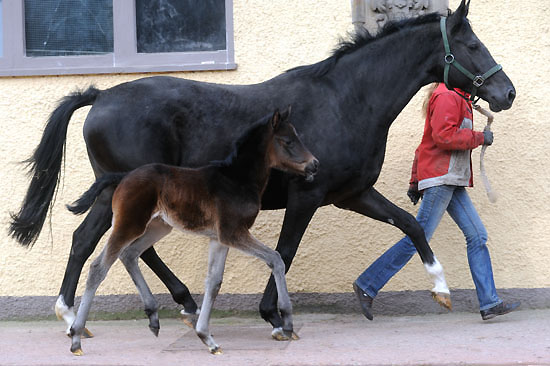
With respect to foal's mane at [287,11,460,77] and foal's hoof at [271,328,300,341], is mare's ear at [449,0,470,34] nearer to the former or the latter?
foal's mane at [287,11,460,77]

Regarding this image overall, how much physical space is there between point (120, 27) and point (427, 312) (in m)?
3.59

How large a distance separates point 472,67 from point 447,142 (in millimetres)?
551

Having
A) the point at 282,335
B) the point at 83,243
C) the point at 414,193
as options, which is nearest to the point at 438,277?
the point at 414,193

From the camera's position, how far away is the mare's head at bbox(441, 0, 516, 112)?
5301 millimetres

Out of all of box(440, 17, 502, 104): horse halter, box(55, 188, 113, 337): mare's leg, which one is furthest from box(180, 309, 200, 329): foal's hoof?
box(440, 17, 502, 104): horse halter

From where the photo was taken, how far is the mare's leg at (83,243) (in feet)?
17.7

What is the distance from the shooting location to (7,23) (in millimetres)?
6715

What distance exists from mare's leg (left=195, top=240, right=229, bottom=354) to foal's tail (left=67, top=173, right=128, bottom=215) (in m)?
0.74

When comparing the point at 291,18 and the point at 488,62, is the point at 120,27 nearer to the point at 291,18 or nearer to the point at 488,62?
the point at 291,18

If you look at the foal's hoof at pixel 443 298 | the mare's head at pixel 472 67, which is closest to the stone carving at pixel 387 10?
the mare's head at pixel 472 67

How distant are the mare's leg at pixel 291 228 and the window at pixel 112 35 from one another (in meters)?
1.81

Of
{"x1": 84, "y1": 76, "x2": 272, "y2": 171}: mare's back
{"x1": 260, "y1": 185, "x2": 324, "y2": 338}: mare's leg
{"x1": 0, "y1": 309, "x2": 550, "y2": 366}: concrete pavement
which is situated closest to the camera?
{"x1": 0, "y1": 309, "x2": 550, "y2": 366}: concrete pavement

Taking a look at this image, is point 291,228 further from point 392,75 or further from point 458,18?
point 458,18

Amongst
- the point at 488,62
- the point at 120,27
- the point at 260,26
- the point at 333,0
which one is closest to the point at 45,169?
the point at 120,27
